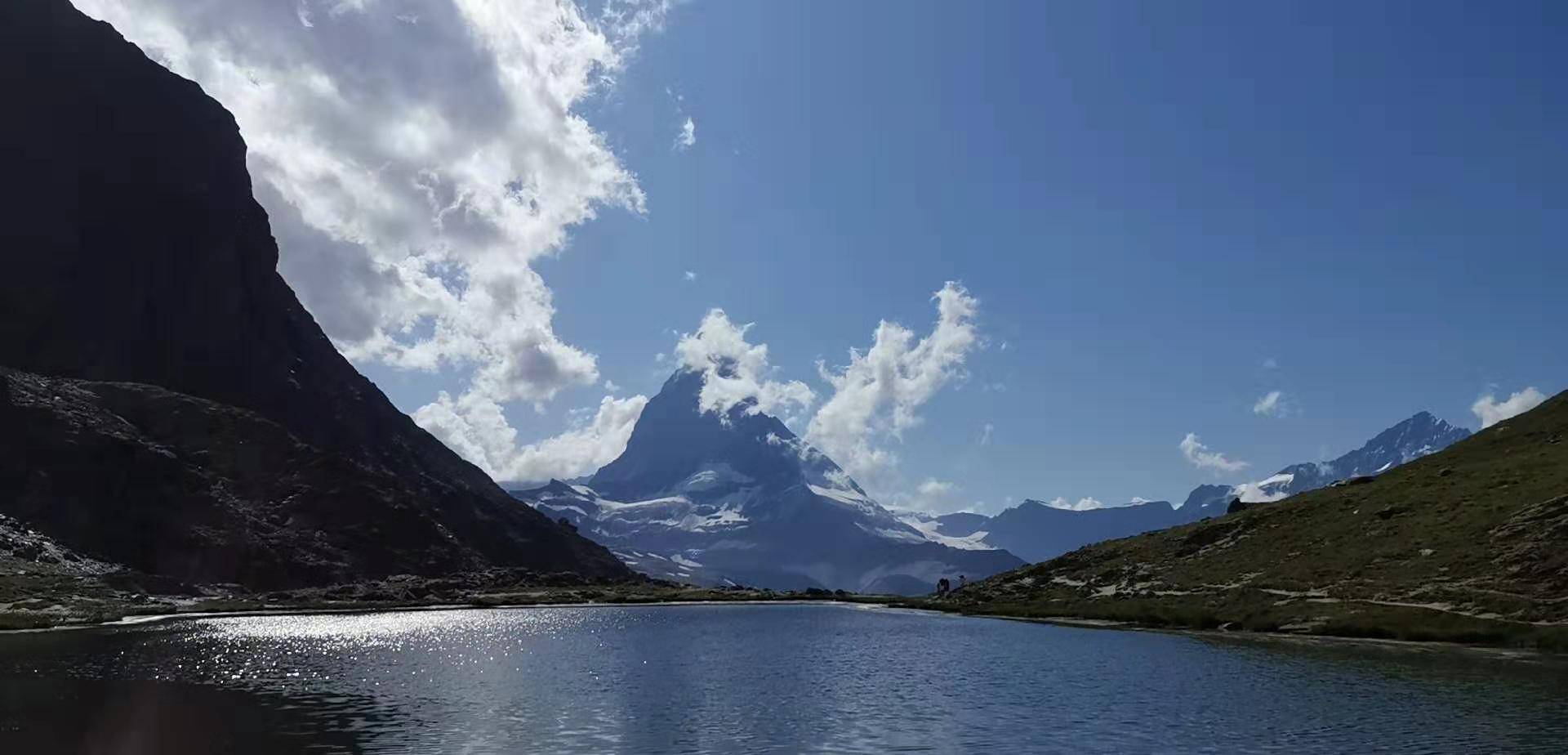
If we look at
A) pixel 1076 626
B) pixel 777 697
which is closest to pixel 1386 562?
pixel 1076 626

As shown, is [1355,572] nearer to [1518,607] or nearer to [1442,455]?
[1518,607]

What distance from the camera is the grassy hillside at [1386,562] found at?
8569 cm

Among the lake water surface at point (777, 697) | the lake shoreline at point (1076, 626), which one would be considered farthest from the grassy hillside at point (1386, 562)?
the lake water surface at point (777, 697)

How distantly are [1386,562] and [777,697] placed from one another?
7554cm

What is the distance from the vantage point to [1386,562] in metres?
104

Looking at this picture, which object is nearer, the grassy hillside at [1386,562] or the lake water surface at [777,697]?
the lake water surface at [777,697]

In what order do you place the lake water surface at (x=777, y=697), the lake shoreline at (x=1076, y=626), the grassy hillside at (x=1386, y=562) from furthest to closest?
the grassy hillside at (x=1386, y=562) < the lake shoreline at (x=1076, y=626) < the lake water surface at (x=777, y=697)

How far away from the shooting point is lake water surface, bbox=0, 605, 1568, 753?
144 feet

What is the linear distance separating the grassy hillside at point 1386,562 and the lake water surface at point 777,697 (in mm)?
10542

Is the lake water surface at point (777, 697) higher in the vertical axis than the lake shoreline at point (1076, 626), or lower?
lower

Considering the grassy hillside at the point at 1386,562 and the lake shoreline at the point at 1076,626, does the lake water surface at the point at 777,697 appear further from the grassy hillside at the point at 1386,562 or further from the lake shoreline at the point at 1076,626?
the grassy hillside at the point at 1386,562

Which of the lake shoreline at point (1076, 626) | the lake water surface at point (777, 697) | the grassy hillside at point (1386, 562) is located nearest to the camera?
the lake water surface at point (777, 697)

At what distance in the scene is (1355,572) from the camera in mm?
105188

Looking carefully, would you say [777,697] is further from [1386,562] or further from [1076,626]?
[1386,562]
